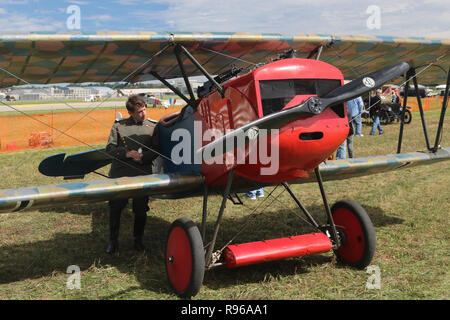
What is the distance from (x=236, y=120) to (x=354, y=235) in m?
1.84

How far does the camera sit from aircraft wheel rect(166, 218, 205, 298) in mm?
3668

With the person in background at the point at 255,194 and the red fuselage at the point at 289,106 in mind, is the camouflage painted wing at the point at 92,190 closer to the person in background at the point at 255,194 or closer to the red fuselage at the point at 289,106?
the red fuselage at the point at 289,106

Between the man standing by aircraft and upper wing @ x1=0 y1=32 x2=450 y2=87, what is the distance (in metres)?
0.56

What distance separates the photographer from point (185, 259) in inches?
150

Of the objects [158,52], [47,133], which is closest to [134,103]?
[158,52]

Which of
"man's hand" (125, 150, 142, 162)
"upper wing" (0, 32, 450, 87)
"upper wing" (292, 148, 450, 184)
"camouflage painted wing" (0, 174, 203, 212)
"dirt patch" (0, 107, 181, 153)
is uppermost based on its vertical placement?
"dirt patch" (0, 107, 181, 153)

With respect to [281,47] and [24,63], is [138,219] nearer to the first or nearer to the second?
[24,63]

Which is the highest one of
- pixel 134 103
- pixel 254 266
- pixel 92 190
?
pixel 134 103

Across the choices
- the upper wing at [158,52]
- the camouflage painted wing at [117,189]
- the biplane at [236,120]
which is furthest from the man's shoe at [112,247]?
the upper wing at [158,52]

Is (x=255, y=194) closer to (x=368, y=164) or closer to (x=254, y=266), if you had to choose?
(x=368, y=164)

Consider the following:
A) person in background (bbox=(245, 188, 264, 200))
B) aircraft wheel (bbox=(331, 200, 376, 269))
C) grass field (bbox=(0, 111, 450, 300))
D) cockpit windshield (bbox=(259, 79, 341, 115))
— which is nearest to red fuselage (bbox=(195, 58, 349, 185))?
cockpit windshield (bbox=(259, 79, 341, 115))

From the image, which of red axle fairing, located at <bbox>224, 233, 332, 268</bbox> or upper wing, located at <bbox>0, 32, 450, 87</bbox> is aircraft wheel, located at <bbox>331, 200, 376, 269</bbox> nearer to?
red axle fairing, located at <bbox>224, 233, 332, 268</bbox>

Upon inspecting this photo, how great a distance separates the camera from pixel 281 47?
4973 mm
